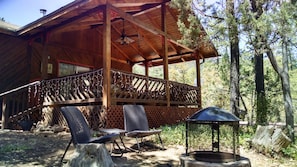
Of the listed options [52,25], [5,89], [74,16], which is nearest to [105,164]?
[74,16]

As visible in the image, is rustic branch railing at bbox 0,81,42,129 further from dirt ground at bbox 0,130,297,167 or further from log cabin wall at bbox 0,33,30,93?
dirt ground at bbox 0,130,297,167

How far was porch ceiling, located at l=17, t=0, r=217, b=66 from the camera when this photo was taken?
720 cm

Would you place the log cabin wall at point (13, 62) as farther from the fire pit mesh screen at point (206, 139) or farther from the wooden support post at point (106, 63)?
the fire pit mesh screen at point (206, 139)

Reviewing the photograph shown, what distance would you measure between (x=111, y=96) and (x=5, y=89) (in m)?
4.74

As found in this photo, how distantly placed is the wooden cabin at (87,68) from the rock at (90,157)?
3440 millimetres

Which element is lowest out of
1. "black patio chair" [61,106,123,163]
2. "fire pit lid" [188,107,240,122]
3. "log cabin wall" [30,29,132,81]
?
"black patio chair" [61,106,123,163]

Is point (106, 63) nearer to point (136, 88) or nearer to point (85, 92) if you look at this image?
point (85, 92)

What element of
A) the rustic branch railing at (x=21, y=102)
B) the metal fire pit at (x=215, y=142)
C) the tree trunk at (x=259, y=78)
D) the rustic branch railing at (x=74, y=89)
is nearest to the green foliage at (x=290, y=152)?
the tree trunk at (x=259, y=78)

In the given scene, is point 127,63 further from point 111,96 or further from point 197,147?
point 197,147

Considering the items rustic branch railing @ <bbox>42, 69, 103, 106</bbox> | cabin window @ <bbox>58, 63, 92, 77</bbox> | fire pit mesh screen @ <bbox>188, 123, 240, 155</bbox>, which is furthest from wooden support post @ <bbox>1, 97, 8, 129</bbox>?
fire pit mesh screen @ <bbox>188, 123, 240, 155</bbox>

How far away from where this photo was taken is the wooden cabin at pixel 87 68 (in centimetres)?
687

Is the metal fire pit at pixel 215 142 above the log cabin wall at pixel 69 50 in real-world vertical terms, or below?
below

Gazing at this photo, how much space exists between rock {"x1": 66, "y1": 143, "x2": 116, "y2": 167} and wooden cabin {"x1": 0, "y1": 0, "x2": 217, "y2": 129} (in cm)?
344

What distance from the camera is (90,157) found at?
291cm
